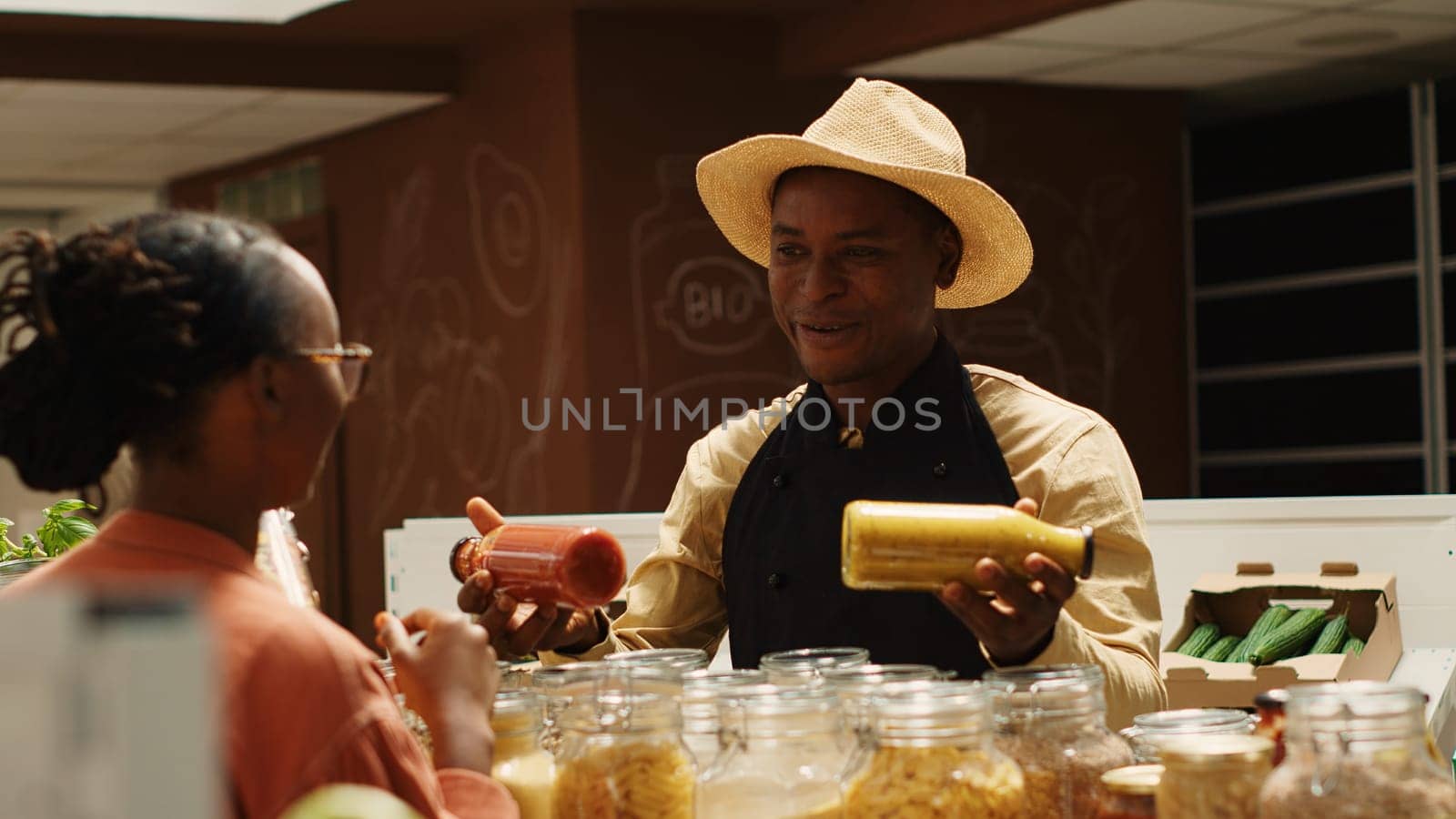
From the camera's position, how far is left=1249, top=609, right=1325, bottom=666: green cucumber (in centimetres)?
268

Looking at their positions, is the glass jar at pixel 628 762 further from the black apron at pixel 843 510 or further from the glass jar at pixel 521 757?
the black apron at pixel 843 510

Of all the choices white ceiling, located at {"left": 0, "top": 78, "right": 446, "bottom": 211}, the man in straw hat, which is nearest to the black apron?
the man in straw hat

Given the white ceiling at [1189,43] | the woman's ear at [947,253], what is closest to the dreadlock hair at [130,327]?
the woman's ear at [947,253]

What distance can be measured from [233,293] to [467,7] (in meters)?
5.26

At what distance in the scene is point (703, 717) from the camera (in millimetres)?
1376

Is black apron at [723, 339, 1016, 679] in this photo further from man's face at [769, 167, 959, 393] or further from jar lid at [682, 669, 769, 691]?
jar lid at [682, 669, 769, 691]

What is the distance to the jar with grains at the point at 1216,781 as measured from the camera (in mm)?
1189

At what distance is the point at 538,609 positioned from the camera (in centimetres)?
167

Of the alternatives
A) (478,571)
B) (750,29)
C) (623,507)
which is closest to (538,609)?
(478,571)

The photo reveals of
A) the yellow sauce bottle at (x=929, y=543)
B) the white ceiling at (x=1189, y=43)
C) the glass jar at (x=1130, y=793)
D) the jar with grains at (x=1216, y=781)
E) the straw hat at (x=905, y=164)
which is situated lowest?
the glass jar at (x=1130, y=793)

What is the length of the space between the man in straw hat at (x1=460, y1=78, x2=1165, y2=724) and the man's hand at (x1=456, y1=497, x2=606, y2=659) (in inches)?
6.1

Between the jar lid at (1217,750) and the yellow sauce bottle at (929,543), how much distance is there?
8.9 inches

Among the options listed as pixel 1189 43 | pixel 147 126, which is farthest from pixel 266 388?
pixel 147 126

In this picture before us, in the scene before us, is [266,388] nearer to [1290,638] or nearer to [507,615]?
[507,615]
